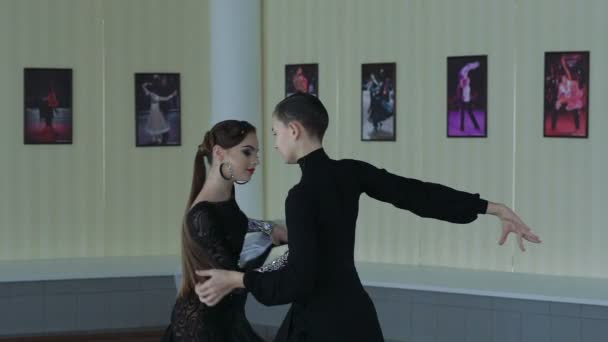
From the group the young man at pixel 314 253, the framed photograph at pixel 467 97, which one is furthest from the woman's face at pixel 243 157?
the framed photograph at pixel 467 97

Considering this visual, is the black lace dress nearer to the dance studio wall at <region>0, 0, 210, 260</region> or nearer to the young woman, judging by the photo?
the young woman

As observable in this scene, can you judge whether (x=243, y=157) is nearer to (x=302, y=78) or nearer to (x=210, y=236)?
(x=210, y=236)

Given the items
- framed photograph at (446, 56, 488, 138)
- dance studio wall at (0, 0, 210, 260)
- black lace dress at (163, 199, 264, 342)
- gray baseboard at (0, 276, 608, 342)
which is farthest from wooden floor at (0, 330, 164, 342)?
black lace dress at (163, 199, 264, 342)

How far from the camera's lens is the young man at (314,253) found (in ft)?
10.1

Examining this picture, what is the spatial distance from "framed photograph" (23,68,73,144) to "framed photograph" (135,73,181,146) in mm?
655

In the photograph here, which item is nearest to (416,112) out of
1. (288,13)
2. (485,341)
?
(288,13)

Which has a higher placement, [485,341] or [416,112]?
[416,112]

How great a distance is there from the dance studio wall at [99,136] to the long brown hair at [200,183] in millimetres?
5420

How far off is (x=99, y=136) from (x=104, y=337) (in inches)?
80.3

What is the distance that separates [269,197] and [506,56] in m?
2.72

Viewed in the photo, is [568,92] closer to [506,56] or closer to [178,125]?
[506,56]

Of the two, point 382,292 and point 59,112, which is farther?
point 59,112

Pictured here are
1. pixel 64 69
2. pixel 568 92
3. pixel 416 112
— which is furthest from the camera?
pixel 64 69

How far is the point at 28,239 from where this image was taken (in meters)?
9.18
